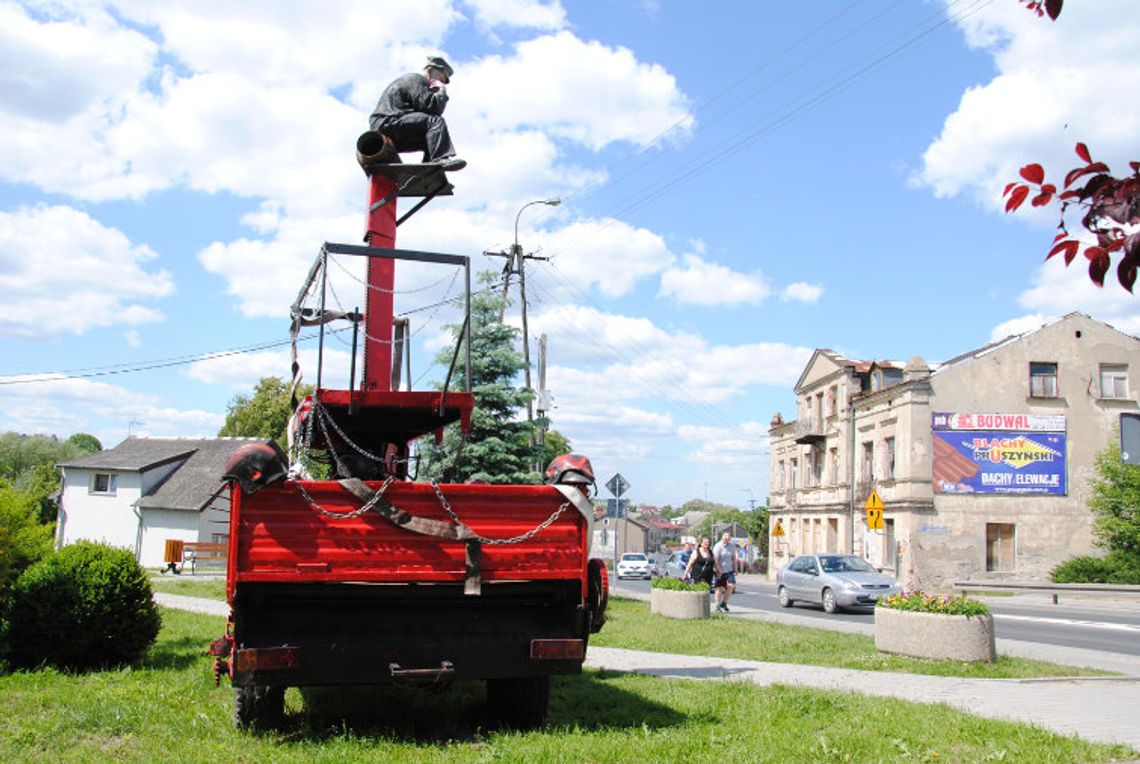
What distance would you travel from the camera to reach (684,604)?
697 inches

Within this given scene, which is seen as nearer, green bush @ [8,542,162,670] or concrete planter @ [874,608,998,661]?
green bush @ [8,542,162,670]

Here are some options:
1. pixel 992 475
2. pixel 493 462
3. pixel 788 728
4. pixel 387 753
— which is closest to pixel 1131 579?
pixel 992 475

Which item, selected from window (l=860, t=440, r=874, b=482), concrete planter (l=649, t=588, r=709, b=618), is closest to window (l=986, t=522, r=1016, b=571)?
window (l=860, t=440, r=874, b=482)

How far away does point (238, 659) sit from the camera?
19.3 feet

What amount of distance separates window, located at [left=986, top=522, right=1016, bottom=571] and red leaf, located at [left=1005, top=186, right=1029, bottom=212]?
40.8 meters

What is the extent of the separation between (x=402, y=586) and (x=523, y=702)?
1.36m

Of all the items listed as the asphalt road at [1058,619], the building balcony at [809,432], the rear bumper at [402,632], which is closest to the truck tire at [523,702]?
the rear bumper at [402,632]

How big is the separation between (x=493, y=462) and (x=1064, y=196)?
17688 mm

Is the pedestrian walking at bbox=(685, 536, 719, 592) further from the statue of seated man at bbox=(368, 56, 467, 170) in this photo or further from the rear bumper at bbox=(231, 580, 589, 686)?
the rear bumper at bbox=(231, 580, 589, 686)

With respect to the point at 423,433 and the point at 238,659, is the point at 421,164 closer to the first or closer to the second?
the point at 423,433

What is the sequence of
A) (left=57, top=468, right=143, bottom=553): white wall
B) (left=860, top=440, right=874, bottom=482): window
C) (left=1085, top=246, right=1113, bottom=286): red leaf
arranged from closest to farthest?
1. (left=1085, top=246, right=1113, bottom=286): red leaf
2. (left=860, top=440, right=874, bottom=482): window
3. (left=57, top=468, right=143, bottom=553): white wall

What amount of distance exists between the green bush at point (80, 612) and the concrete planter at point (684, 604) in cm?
998

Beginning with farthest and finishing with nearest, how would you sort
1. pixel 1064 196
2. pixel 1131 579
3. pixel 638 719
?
pixel 1131 579
pixel 638 719
pixel 1064 196

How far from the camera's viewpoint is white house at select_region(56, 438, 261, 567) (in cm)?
4909
